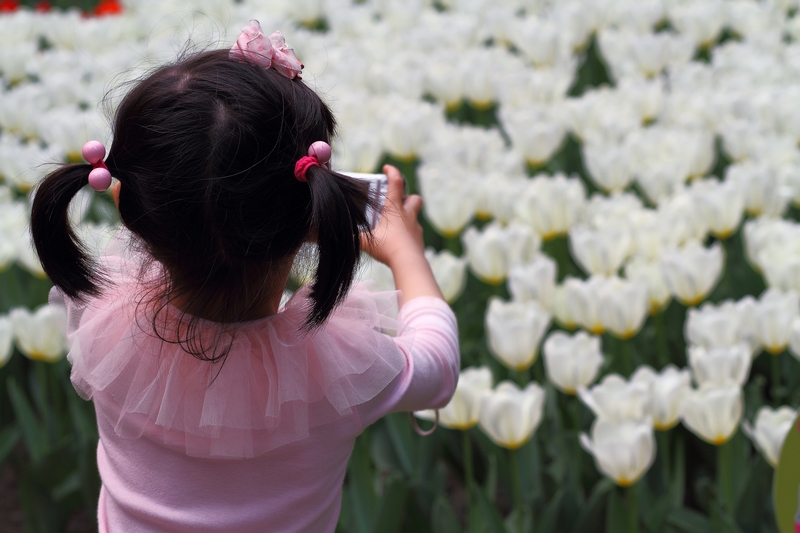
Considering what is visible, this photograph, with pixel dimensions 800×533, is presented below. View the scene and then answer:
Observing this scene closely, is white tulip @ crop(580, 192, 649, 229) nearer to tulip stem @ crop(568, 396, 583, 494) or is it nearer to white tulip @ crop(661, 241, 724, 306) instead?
white tulip @ crop(661, 241, 724, 306)

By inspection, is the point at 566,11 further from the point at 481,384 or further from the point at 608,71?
the point at 481,384

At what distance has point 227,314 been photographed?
3.21 ft

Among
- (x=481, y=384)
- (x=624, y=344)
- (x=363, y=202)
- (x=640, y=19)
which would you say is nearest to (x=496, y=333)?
(x=481, y=384)

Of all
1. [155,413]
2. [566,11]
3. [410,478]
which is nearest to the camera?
[155,413]

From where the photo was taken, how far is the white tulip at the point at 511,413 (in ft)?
5.21

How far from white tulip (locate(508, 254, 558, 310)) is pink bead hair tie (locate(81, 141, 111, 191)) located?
1.10 meters

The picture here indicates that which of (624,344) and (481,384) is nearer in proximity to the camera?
(481,384)

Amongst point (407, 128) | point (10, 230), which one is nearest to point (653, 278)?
point (407, 128)

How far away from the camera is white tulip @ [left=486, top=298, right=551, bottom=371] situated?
67.6 inches

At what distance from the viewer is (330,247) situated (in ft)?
2.87

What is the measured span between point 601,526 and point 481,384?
0.36 metres

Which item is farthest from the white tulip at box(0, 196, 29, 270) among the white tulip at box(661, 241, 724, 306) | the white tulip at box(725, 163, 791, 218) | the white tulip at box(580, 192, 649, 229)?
the white tulip at box(725, 163, 791, 218)

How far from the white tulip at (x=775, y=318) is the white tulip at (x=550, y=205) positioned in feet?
1.72

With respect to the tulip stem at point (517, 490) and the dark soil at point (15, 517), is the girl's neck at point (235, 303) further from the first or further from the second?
the dark soil at point (15, 517)
